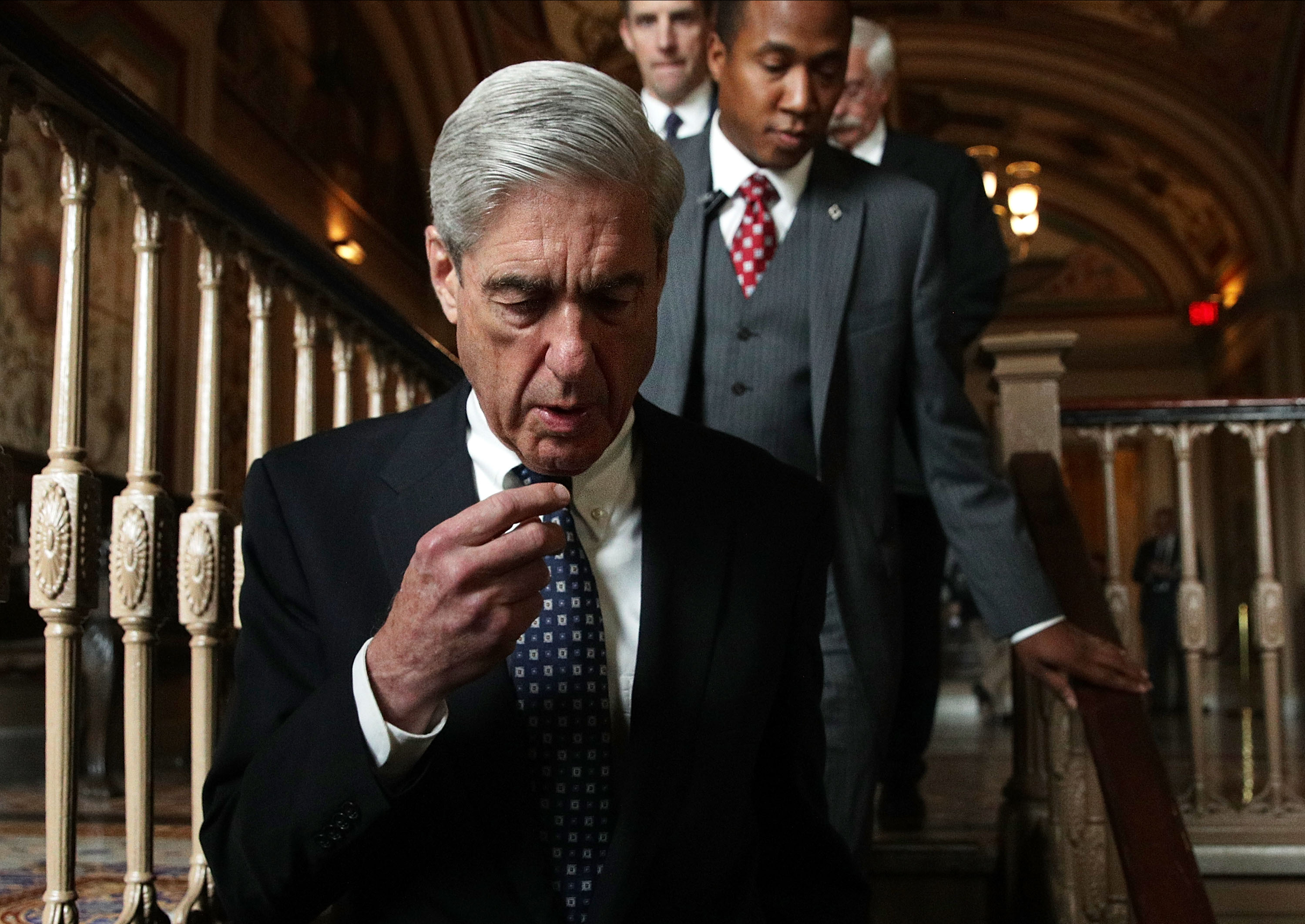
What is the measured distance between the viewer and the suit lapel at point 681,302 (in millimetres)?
2188

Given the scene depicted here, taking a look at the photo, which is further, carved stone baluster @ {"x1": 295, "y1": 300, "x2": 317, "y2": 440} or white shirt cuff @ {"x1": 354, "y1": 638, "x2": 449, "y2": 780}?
carved stone baluster @ {"x1": 295, "y1": 300, "x2": 317, "y2": 440}

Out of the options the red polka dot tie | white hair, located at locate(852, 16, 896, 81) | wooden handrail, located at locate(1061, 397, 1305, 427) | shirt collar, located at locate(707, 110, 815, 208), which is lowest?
wooden handrail, located at locate(1061, 397, 1305, 427)

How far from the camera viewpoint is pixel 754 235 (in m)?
2.25

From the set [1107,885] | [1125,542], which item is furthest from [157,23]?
[1125,542]

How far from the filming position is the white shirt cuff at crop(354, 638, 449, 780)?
1.15 metres

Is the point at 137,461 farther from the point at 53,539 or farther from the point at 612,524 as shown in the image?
the point at 612,524

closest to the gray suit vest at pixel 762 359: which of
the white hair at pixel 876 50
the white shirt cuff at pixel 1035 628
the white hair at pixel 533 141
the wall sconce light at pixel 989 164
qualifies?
the white shirt cuff at pixel 1035 628

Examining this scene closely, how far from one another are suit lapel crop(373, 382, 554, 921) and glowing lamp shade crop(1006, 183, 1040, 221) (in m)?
11.1

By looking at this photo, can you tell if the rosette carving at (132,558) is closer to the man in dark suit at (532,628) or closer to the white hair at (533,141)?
the man in dark suit at (532,628)

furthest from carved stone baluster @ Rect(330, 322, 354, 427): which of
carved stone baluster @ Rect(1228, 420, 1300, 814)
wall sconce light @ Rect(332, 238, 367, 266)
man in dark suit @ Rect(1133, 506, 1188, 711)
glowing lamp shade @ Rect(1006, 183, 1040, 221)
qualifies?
glowing lamp shade @ Rect(1006, 183, 1040, 221)

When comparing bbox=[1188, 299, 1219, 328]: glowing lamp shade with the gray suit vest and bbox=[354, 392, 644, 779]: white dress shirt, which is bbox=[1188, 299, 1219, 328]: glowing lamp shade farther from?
bbox=[354, 392, 644, 779]: white dress shirt

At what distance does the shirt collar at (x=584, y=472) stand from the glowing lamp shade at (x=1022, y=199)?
11.0 metres

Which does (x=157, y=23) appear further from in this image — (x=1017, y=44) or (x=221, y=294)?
(x=1017, y=44)

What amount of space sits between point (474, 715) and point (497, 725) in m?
0.02
